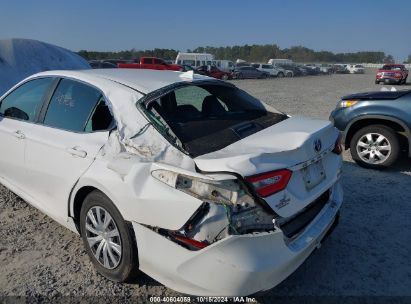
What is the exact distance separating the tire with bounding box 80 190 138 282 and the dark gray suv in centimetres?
427

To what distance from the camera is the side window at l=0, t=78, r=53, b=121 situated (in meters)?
3.70

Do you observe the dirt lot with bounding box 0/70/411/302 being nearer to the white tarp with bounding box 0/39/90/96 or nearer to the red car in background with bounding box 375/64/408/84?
the white tarp with bounding box 0/39/90/96

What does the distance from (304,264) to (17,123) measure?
10.1 feet

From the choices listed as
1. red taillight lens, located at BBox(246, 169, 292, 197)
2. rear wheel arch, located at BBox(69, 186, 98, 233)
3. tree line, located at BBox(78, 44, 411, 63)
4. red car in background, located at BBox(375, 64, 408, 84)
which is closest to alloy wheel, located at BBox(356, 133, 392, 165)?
red taillight lens, located at BBox(246, 169, 292, 197)

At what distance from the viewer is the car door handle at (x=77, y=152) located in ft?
9.62

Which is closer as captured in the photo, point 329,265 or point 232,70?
point 329,265

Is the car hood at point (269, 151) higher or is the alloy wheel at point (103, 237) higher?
the car hood at point (269, 151)

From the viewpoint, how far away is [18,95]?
4109 millimetres

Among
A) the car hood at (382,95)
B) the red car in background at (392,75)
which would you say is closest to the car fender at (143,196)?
the car hood at (382,95)

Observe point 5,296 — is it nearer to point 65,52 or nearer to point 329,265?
point 329,265

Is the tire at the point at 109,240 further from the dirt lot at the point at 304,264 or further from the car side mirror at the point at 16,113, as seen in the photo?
the car side mirror at the point at 16,113

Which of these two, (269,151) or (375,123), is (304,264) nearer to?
(269,151)

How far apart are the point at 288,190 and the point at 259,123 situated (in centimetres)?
94

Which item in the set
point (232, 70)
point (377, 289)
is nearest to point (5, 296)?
point (377, 289)
